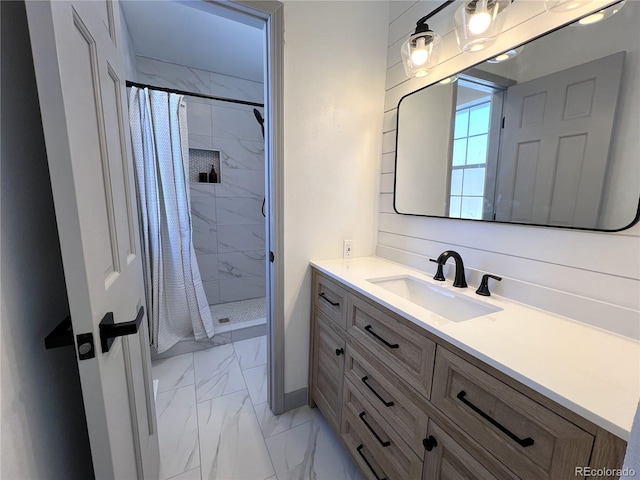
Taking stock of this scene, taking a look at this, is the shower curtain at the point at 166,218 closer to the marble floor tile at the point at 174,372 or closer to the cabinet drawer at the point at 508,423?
the marble floor tile at the point at 174,372

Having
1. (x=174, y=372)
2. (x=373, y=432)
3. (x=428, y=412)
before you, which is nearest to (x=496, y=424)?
(x=428, y=412)

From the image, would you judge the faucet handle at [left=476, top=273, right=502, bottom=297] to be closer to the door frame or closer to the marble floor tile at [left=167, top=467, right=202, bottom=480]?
the door frame

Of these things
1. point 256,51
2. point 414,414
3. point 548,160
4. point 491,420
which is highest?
point 256,51

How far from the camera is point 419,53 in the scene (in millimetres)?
1239

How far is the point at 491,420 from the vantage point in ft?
2.24

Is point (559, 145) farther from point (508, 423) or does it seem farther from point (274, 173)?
point (274, 173)

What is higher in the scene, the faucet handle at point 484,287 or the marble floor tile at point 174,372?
the faucet handle at point 484,287

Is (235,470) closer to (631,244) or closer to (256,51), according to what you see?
(631,244)

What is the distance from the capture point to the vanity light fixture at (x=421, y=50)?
1189 millimetres

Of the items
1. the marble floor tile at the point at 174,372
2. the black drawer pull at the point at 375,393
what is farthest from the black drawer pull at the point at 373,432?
the marble floor tile at the point at 174,372

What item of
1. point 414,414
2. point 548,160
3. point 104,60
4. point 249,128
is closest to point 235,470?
point 414,414

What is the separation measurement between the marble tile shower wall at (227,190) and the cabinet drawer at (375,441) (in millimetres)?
2123

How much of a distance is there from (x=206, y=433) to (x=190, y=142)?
2440 mm

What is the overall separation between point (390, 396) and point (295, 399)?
884 millimetres
